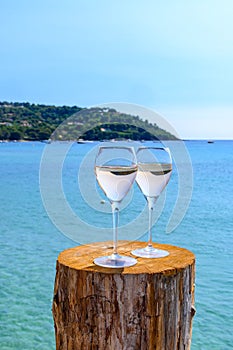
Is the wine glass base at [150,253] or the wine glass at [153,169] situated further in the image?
the wine glass base at [150,253]

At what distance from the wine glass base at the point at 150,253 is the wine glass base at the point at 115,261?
0.34 ft

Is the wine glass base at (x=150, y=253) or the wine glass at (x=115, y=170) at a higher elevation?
the wine glass at (x=115, y=170)

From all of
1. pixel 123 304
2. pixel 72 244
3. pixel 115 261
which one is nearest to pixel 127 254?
pixel 115 261

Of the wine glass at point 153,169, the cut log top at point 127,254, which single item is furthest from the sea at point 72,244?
the wine glass at point 153,169

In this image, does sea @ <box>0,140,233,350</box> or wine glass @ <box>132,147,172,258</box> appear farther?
sea @ <box>0,140,233,350</box>

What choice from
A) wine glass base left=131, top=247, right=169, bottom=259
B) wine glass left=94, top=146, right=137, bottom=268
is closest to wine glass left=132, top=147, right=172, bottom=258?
wine glass left=94, top=146, right=137, bottom=268

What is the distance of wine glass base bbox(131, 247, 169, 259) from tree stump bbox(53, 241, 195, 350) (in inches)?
4.3

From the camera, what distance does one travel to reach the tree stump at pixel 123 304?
1910mm

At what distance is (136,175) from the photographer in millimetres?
1929

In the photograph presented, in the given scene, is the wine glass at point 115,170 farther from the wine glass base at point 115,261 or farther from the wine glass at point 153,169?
the wine glass at point 153,169

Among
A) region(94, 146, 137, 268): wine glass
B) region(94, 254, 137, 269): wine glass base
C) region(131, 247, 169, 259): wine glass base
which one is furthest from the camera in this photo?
region(131, 247, 169, 259): wine glass base

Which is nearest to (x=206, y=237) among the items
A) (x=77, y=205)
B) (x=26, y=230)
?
(x=26, y=230)

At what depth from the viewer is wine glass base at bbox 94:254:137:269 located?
1.98 m

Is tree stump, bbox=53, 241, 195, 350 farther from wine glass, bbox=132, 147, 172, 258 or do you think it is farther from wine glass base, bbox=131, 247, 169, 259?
wine glass, bbox=132, 147, 172, 258
